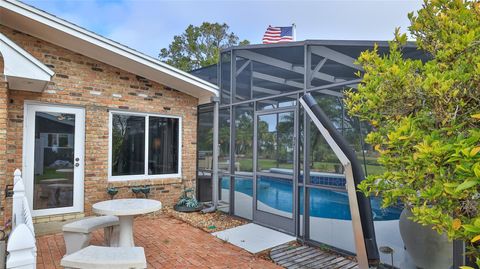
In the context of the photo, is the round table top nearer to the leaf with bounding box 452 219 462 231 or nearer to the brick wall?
the brick wall

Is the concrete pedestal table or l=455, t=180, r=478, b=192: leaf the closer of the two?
l=455, t=180, r=478, b=192: leaf

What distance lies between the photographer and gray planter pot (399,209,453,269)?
3309mm

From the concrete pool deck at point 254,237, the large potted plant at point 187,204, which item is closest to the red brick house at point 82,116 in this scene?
the large potted plant at point 187,204

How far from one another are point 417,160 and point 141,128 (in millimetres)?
6319

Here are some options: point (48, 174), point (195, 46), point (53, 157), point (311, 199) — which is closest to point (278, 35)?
point (311, 199)

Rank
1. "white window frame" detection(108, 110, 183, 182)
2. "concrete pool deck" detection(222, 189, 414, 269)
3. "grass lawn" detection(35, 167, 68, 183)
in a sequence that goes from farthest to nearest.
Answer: "white window frame" detection(108, 110, 183, 182) < "grass lawn" detection(35, 167, 68, 183) < "concrete pool deck" detection(222, 189, 414, 269)

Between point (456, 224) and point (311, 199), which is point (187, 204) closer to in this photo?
point (311, 199)

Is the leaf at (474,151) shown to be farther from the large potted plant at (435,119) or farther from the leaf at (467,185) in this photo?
the leaf at (467,185)

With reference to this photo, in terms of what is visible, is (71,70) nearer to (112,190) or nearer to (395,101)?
(112,190)

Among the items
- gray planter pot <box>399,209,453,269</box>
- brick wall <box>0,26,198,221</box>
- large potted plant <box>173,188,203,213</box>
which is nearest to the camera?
gray planter pot <box>399,209,453,269</box>

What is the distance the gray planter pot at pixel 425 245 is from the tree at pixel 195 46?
19.7 m

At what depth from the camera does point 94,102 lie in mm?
6195

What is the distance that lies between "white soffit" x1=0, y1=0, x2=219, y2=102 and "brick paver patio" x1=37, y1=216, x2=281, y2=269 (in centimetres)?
330

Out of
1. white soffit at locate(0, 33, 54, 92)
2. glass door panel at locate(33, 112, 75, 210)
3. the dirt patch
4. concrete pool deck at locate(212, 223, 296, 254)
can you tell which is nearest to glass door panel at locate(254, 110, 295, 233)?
concrete pool deck at locate(212, 223, 296, 254)
